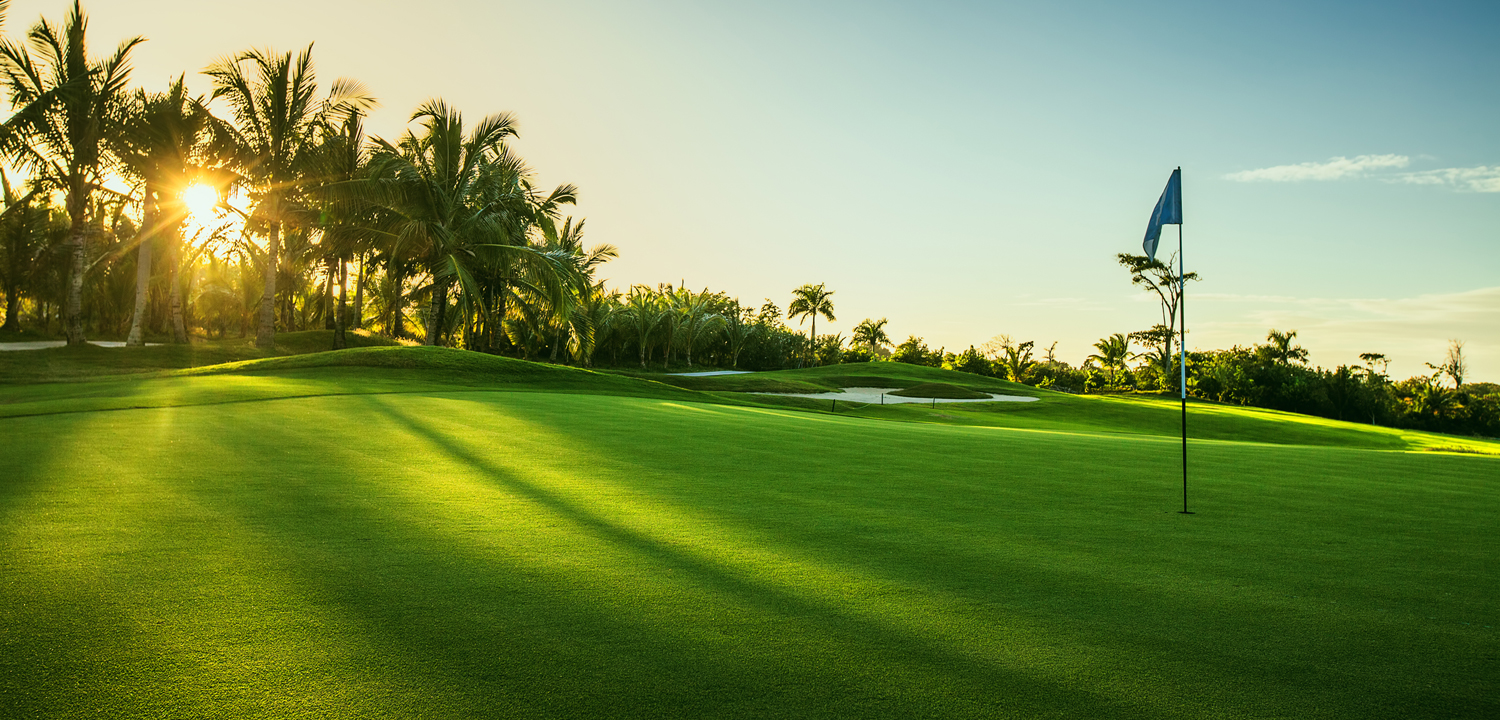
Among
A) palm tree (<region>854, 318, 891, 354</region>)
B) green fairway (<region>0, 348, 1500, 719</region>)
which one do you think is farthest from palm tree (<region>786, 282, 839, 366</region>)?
green fairway (<region>0, 348, 1500, 719</region>)

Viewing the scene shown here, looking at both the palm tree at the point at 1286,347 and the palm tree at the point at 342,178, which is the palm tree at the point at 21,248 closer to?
the palm tree at the point at 342,178

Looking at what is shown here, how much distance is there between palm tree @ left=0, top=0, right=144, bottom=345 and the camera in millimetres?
21219

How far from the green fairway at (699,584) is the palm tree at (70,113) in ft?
63.4

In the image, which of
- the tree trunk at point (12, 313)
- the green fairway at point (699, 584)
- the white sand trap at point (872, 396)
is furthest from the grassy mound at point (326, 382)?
the tree trunk at point (12, 313)

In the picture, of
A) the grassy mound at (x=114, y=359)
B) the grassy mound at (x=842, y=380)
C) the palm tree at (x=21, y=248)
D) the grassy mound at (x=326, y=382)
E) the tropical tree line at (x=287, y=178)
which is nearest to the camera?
the grassy mound at (x=326, y=382)

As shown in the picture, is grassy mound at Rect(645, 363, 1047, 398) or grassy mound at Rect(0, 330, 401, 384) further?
grassy mound at Rect(645, 363, 1047, 398)

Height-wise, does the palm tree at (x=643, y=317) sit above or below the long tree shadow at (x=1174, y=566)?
above

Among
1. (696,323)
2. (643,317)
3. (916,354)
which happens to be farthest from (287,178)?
(916,354)

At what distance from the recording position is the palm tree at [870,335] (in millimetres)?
62406

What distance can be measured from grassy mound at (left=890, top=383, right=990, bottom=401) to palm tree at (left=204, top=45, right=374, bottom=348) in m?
23.0

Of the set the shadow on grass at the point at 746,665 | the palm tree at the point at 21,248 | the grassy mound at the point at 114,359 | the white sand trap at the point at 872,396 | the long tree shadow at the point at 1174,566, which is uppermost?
the palm tree at the point at 21,248

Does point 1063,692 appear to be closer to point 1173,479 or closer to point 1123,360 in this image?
point 1173,479

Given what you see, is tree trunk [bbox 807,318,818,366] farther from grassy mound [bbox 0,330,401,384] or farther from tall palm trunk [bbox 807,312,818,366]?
grassy mound [bbox 0,330,401,384]

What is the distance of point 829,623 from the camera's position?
3455mm
